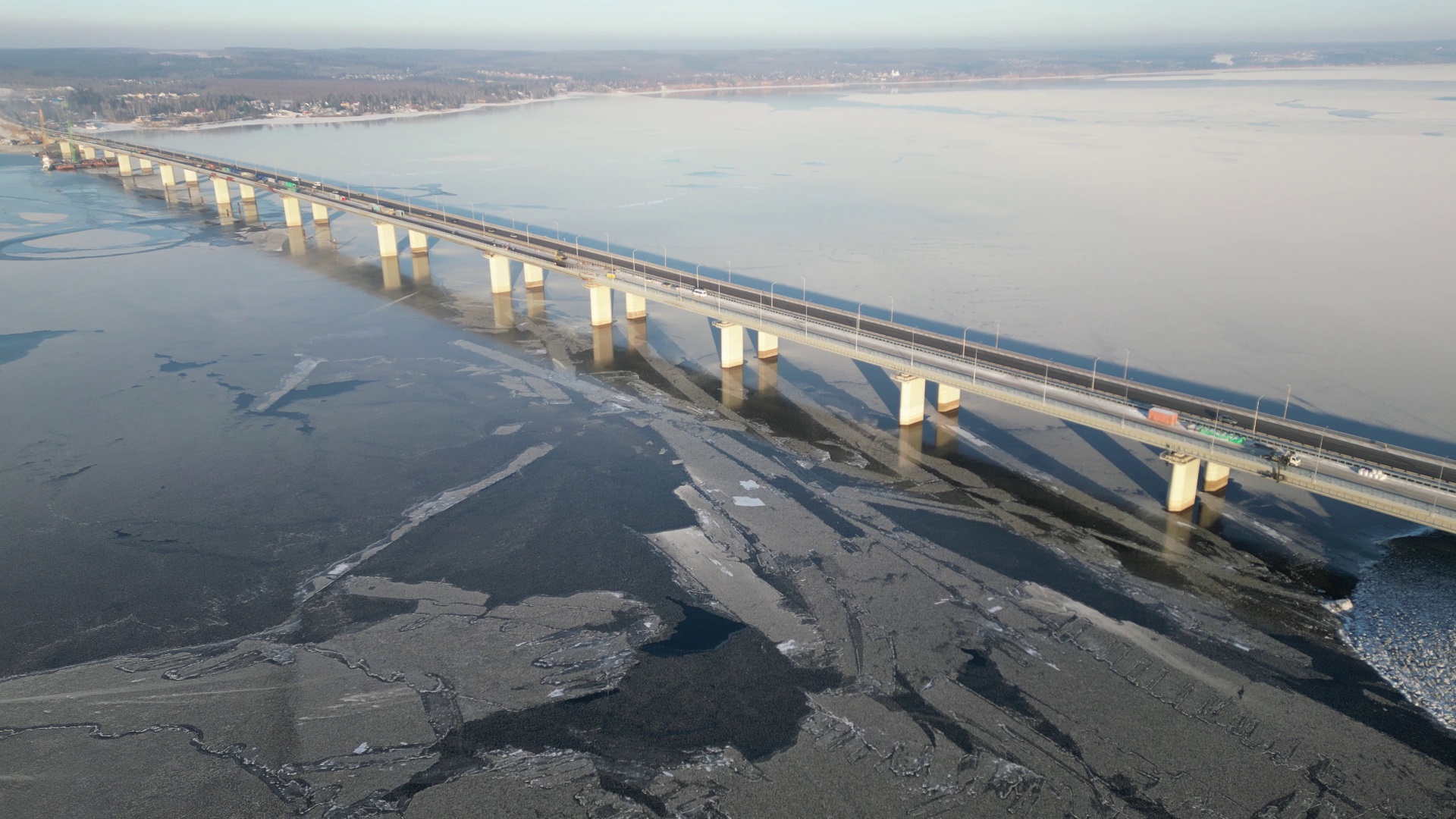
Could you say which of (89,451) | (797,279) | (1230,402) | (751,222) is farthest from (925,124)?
(89,451)

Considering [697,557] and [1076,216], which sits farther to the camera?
[1076,216]

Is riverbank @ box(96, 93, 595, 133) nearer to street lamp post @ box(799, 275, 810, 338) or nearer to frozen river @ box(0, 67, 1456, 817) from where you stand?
frozen river @ box(0, 67, 1456, 817)

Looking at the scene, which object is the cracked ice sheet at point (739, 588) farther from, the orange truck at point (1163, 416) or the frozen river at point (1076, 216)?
the frozen river at point (1076, 216)

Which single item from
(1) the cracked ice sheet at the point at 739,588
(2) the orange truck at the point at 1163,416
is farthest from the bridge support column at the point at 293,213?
(2) the orange truck at the point at 1163,416

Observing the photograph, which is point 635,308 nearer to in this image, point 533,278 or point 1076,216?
point 533,278

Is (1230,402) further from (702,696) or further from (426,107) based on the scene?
(426,107)

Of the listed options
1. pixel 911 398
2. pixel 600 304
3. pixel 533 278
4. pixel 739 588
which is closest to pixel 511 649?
pixel 739 588
